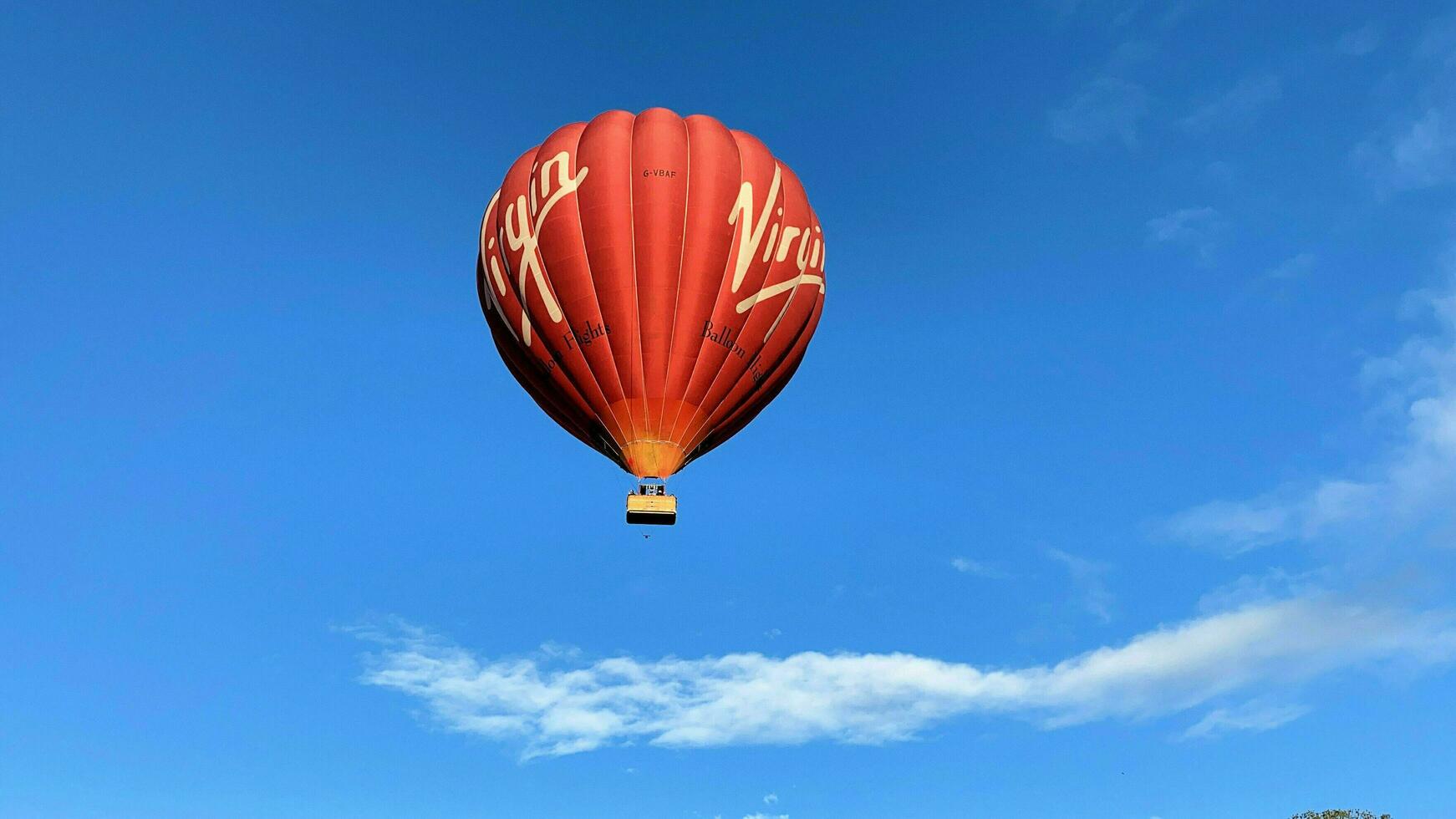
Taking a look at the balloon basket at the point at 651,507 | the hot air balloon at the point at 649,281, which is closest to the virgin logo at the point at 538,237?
the hot air balloon at the point at 649,281

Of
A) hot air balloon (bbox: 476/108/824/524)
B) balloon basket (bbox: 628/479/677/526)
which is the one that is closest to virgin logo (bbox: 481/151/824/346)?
hot air balloon (bbox: 476/108/824/524)

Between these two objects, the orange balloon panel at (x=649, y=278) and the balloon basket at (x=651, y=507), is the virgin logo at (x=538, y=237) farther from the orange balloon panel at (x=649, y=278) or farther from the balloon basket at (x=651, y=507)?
the balloon basket at (x=651, y=507)

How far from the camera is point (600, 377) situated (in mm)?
38594

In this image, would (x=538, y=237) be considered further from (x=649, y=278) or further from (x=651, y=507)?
(x=651, y=507)

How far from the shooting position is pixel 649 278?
3809 centimetres

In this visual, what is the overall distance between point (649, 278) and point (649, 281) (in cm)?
8

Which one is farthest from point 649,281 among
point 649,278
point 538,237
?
point 538,237

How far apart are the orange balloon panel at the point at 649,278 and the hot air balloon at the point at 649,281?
5 cm

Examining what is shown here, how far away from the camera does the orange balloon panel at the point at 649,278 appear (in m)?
38.2

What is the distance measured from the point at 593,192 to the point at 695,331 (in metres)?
5.91

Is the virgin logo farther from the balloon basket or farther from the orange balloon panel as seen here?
the balloon basket

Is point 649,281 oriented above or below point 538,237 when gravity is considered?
below

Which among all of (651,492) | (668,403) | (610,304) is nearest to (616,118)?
(610,304)

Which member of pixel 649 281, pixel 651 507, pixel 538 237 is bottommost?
pixel 651 507
